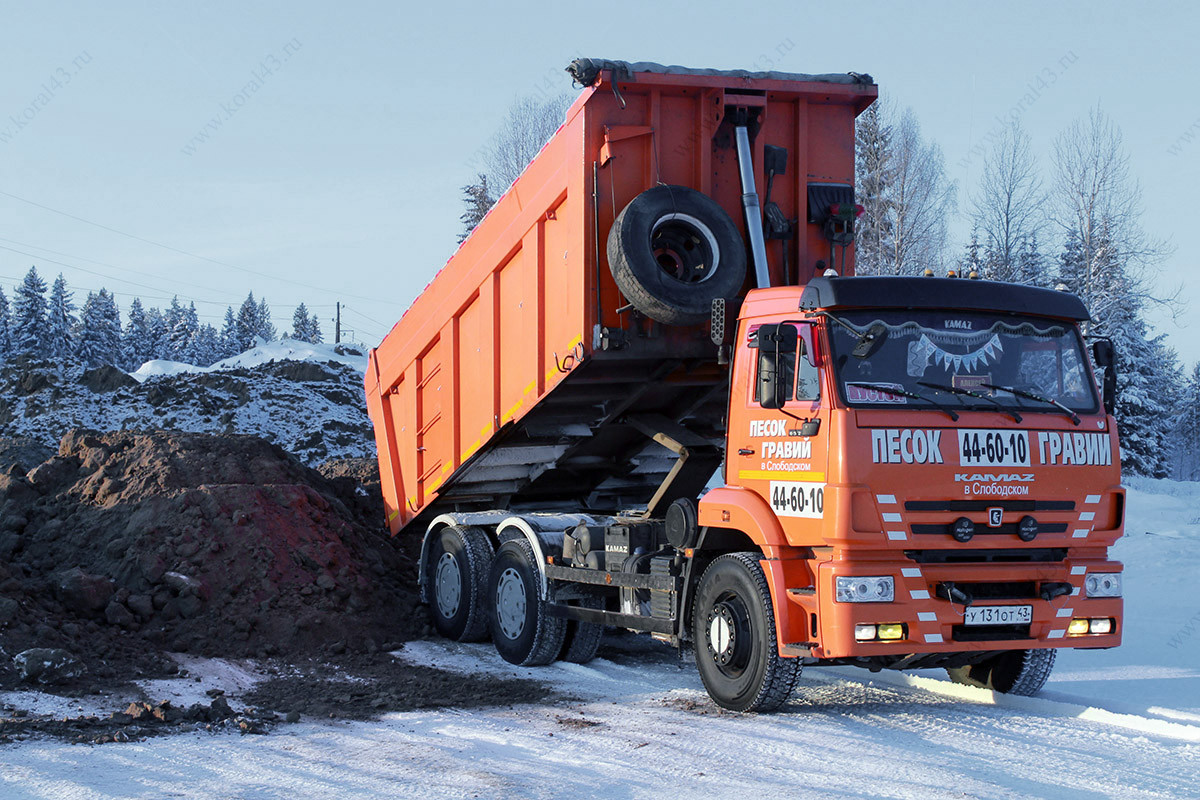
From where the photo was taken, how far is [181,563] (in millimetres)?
10305

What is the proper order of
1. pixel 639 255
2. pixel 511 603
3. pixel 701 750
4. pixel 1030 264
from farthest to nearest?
pixel 1030 264
pixel 511 603
pixel 639 255
pixel 701 750

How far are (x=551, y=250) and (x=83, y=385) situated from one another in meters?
24.9

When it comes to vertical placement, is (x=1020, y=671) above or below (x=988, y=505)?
below

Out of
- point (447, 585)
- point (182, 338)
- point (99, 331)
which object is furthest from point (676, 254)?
point (182, 338)

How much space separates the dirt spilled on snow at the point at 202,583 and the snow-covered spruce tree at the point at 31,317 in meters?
53.4

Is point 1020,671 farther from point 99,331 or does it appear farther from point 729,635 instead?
point 99,331

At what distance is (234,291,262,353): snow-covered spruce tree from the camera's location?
88.8 m

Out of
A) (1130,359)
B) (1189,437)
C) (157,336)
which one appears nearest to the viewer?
(1130,359)

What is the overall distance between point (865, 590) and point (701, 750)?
50.8 inches

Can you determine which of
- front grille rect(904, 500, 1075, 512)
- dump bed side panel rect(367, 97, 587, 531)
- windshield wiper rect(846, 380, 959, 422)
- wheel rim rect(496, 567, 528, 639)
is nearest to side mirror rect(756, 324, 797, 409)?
windshield wiper rect(846, 380, 959, 422)

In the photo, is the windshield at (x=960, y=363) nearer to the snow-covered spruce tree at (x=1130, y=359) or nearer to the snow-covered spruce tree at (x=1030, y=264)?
the snow-covered spruce tree at (x=1130, y=359)

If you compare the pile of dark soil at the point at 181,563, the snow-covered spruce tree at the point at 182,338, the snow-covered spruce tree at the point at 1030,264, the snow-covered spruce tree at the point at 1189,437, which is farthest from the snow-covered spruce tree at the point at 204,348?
the pile of dark soil at the point at 181,563

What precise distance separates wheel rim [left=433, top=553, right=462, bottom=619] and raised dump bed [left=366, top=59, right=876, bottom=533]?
3.27 ft

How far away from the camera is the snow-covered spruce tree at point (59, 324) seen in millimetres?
62188
